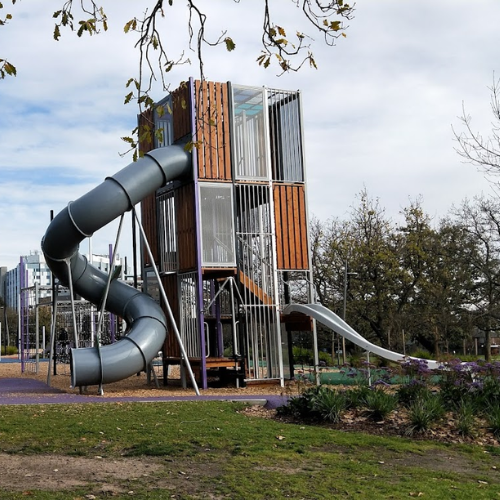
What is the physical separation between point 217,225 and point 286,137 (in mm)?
3203

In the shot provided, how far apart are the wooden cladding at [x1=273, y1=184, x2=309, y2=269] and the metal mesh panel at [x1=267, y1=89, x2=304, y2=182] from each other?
489mm

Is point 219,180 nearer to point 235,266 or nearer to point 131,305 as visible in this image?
point 235,266

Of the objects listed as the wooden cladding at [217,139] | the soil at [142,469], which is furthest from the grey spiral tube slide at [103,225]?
the soil at [142,469]

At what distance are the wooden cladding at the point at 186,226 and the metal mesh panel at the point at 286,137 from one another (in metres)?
2.42

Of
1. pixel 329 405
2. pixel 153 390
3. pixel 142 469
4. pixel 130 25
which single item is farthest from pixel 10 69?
pixel 153 390

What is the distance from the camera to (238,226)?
18484 millimetres

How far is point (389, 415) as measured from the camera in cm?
1066

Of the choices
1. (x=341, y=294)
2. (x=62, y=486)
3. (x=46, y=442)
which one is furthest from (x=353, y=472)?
(x=341, y=294)

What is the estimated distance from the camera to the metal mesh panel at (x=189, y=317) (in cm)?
1898

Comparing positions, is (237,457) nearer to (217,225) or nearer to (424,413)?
(424,413)

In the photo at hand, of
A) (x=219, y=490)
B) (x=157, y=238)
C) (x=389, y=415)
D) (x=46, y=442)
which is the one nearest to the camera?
(x=219, y=490)

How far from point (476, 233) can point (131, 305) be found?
2189 cm

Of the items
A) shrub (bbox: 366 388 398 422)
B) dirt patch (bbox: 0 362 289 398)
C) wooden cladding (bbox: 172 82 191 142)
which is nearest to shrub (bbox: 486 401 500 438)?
shrub (bbox: 366 388 398 422)

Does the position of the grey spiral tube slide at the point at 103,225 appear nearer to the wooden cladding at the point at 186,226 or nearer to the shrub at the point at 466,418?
the wooden cladding at the point at 186,226
